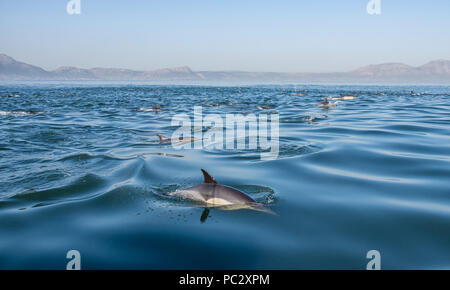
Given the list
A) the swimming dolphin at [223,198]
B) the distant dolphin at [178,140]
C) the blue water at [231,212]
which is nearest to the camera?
the blue water at [231,212]

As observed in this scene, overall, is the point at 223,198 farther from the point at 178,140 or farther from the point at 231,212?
the point at 178,140

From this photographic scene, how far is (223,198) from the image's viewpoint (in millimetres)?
6613

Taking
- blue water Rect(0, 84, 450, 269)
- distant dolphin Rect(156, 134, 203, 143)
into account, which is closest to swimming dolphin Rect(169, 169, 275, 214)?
blue water Rect(0, 84, 450, 269)

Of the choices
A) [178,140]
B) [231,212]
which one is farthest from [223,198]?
[178,140]

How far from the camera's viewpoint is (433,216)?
6.07 m

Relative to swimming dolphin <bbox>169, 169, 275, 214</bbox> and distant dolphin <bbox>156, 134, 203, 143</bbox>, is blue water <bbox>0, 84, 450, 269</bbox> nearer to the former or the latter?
swimming dolphin <bbox>169, 169, 275, 214</bbox>

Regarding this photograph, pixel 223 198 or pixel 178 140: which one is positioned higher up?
pixel 178 140

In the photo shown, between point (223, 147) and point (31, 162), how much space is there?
6.40 m

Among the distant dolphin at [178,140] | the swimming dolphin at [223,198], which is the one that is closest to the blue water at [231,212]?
the swimming dolphin at [223,198]

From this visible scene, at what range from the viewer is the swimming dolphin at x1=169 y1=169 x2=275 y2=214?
655 centimetres

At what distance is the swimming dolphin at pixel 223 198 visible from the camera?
258 inches

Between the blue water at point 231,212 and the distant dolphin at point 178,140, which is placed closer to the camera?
the blue water at point 231,212

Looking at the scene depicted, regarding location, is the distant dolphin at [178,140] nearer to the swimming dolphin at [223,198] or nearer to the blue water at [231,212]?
the blue water at [231,212]
